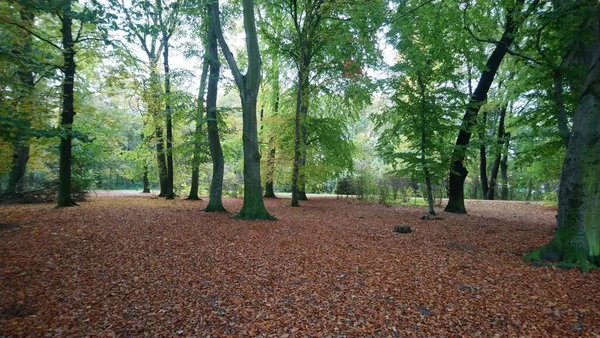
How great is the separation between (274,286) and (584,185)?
462cm

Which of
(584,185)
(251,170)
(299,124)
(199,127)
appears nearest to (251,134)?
(251,170)

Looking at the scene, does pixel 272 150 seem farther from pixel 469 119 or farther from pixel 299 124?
pixel 469 119

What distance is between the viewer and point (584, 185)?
412 cm

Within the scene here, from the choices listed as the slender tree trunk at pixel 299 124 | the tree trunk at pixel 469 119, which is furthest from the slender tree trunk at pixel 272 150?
the tree trunk at pixel 469 119

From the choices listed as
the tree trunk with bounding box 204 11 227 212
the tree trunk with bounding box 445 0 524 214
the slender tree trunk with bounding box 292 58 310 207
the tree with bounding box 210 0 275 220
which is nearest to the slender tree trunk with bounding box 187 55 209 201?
the tree trunk with bounding box 204 11 227 212

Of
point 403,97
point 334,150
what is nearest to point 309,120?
point 334,150

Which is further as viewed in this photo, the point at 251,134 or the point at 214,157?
the point at 214,157

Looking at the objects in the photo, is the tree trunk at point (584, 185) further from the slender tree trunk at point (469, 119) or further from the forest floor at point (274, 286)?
the slender tree trunk at point (469, 119)

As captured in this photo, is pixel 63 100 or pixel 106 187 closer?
pixel 63 100

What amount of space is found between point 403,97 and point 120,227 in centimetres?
839

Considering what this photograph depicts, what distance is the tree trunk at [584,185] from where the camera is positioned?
406cm

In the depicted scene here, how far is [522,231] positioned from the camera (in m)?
6.96

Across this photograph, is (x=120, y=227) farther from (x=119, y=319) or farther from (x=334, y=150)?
(x=334, y=150)

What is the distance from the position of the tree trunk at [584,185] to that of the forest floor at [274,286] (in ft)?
1.43
